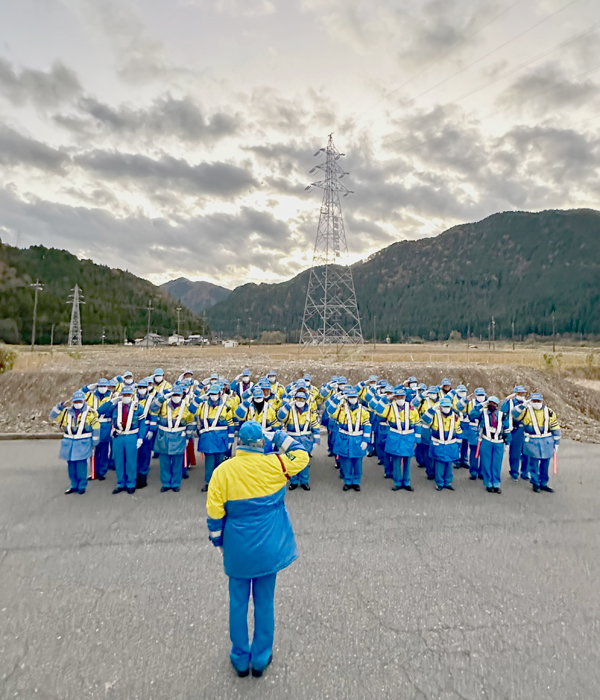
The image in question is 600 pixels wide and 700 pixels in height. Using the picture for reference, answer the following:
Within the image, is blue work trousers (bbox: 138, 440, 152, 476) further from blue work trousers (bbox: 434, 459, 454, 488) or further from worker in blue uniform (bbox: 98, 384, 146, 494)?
blue work trousers (bbox: 434, 459, 454, 488)

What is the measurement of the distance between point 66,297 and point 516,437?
5478 inches

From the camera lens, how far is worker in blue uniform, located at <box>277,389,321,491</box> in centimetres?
898

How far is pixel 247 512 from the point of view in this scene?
12.1ft

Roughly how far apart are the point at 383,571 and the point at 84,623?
347 centimetres

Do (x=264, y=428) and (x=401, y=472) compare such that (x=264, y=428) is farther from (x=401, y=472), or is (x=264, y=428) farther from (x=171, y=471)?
(x=401, y=472)

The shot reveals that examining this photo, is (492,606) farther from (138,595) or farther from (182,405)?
(182,405)

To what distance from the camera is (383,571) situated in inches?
218

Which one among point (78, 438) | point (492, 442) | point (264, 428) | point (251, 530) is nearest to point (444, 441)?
point (492, 442)

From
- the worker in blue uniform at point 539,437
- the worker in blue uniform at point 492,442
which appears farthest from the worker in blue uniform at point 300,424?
the worker in blue uniform at point 539,437

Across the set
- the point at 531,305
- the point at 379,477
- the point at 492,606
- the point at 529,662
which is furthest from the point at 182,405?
the point at 531,305

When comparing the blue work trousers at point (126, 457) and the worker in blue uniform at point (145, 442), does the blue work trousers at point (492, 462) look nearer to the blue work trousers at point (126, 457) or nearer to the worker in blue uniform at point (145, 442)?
the worker in blue uniform at point (145, 442)

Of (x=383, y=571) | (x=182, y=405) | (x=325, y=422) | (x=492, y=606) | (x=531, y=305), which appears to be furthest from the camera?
(x=531, y=305)

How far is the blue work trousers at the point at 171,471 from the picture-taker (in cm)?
865

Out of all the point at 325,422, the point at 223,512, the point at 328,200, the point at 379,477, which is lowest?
the point at 379,477
